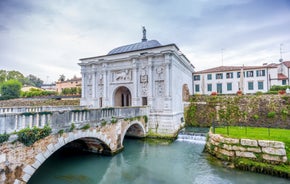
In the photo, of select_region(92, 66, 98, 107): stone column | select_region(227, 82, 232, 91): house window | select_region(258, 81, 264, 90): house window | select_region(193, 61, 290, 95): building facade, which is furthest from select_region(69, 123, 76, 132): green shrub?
select_region(258, 81, 264, 90): house window

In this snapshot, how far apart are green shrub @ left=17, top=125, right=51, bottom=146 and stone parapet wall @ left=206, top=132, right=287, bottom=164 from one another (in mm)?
8540

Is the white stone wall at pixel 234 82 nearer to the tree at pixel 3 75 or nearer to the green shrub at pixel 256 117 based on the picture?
the green shrub at pixel 256 117

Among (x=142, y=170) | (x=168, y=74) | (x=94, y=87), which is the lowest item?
(x=142, y=170)

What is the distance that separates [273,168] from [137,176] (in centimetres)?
616

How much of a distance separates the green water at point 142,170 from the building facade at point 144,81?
14.4ft

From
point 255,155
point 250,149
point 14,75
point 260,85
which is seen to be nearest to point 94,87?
point 250,149

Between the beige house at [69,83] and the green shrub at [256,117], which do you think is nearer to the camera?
the green shrub at [256,117]

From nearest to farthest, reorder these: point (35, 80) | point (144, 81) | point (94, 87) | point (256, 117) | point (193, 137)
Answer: point (193, 137), point (256, 117), point (144, 81), point (94, 87), point (35, 80)

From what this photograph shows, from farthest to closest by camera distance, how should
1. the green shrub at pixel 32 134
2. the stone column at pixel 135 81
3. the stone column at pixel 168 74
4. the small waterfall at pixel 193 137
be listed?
1. the stone column at pixel 135 81
2. the stone column at pixel 168 74
3. the small waterfall at pixel 193 137
4. the green shrub at pixel 32 134

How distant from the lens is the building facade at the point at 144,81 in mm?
14680

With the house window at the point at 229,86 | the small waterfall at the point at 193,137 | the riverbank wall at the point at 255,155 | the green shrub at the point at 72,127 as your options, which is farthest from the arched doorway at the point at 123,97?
the house window at the point at 229,86

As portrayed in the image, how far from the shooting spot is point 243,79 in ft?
70.6

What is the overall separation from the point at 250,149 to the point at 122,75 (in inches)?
519

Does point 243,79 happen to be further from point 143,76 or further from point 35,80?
point 35,80
